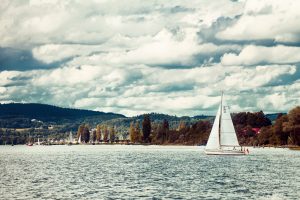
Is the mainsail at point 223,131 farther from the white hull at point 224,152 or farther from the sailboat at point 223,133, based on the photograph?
the white hull at point 224,152

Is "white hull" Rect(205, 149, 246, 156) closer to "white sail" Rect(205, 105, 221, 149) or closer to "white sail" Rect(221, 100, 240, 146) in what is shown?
"white sail" Rect(205, 105, 221, 149)

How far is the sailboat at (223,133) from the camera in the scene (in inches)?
6791

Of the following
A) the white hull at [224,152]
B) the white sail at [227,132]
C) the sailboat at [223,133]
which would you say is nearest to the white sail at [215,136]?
the sailboat at [223,133]

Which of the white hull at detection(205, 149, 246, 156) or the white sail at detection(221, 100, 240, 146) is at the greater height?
the white sail at detection(221, 100, 240, 146)

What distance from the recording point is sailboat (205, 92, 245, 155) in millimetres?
172500

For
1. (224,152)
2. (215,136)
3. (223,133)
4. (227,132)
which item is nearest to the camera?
(227,132)

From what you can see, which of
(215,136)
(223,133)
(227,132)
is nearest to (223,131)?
(223,133)

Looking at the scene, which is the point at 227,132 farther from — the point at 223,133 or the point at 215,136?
the point at 215,136

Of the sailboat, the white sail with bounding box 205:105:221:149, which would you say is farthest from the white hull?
the white sail with bounding box 205:105:221:149

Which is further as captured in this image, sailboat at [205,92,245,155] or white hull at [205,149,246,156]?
white hull at [205,149,246,156]

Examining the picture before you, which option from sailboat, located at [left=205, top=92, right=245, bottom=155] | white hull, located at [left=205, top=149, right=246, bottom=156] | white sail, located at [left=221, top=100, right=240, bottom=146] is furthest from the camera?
white hull, located at [left=205, top=149, right=246, bottom=156]

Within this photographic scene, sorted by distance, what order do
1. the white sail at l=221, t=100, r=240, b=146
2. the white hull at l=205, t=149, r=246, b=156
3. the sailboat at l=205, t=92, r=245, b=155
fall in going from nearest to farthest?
the white sail at l=221, t=100, r=240, b=146, the sailboat at l=205, t=92, r=245, b=155, the white hull at l=205, t=149, r=246, b=156

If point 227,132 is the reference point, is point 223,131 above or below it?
above

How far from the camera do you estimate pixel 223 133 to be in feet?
566
